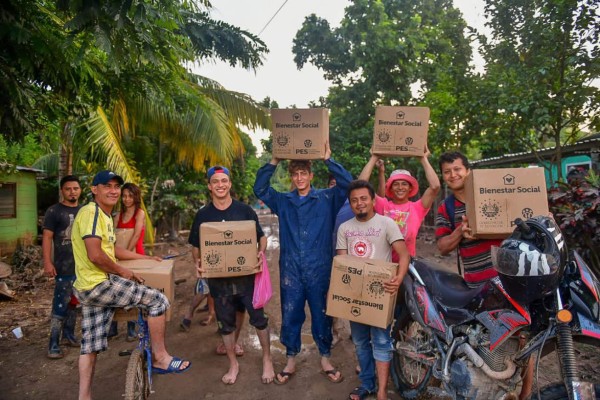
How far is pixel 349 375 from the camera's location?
3.20 m

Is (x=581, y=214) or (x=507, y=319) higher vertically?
(x=581, y=214)

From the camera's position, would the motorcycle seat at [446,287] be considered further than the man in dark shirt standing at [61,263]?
No

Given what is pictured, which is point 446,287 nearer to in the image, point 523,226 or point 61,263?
point 523,226

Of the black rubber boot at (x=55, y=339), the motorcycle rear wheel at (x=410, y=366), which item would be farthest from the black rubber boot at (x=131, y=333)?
the motorcycle rear wheel at (x=410, y=366)

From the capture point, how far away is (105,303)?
2506mm

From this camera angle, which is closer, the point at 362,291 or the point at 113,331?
the point at 362,291

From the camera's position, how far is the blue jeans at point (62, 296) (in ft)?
12.0

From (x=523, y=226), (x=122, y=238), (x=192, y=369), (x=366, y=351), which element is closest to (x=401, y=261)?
(x=366, y=351)

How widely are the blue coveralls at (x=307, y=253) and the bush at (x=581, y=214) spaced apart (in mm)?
2240

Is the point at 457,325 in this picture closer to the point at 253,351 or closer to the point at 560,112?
the point at 253,351

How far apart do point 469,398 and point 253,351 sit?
220cm

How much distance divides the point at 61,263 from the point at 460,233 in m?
3.59

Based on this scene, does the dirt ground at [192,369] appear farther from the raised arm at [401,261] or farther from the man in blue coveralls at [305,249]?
the raised arm at [401,261]

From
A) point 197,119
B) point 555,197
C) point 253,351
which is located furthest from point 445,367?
point 197,119
